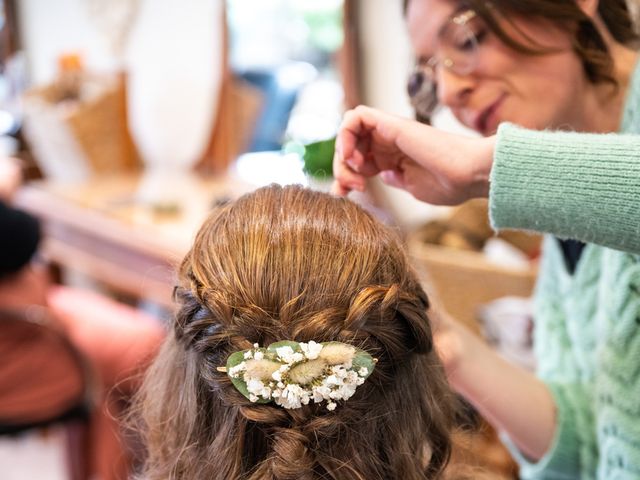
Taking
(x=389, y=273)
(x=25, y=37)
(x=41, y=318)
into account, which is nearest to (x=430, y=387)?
(x=389, y=273)

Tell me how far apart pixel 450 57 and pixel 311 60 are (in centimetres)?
140

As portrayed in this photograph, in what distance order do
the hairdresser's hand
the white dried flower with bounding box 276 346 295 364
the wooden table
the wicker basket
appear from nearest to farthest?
the white dried flower with bounding box 276 346 295 364
the hairdresser's hand
the wooden table
the wicker basket

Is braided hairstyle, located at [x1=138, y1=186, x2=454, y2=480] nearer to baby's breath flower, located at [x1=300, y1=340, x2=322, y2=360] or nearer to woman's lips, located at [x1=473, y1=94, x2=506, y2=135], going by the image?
baby's breath flower, located at [x1=300, y1=340, x2=322, y2=360]

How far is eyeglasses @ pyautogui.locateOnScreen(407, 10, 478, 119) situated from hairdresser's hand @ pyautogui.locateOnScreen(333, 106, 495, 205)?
8.0 inches

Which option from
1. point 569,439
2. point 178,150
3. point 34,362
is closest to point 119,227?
point 34,362

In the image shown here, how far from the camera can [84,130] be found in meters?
2.73

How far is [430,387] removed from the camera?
0.73 meters

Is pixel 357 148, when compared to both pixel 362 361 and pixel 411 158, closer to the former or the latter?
pixel 411 158

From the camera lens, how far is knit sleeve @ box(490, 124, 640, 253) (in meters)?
0.61

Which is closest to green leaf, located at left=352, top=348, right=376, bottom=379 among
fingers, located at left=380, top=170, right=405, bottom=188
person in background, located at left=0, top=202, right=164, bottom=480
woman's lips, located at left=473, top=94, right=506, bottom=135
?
fingers, located at left=380, top=170, right=405, bottom=188

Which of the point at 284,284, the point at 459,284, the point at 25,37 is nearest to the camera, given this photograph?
the point at 284,284

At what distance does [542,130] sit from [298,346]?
41 cm

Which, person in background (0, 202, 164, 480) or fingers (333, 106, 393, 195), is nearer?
fingers (333, 106, 393, 195)

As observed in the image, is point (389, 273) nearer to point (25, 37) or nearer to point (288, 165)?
point (288, 165)
